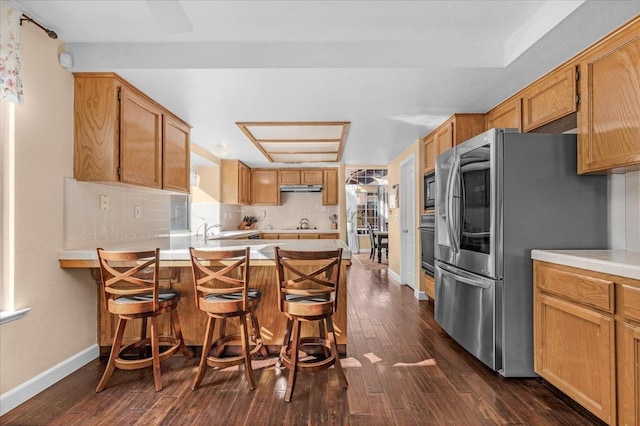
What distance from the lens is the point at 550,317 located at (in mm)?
2123

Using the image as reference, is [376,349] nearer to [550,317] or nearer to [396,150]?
[550,317]

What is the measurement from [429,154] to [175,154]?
2987 mm

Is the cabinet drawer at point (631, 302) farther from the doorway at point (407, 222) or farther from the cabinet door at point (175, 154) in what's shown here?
the cabinet door at point (175, 154)

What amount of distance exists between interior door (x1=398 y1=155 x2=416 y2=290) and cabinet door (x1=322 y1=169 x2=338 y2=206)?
67.3 inches

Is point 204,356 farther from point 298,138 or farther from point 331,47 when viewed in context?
point 298,138

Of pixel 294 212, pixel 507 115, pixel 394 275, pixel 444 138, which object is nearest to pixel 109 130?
pixel 444 138

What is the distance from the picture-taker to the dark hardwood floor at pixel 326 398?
74.2 inches

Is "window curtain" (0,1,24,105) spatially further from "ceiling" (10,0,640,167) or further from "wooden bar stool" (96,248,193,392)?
"wooden bar stool" (96,248,193,392)

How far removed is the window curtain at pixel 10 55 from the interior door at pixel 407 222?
170 inches

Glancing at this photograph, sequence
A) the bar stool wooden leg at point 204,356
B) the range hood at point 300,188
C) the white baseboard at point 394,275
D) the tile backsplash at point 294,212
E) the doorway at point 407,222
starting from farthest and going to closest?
the tile backsplash at point 294,212 < the range hood at point 300,188 < the white baseboard at point 394,275 < the doorway at point 407,222 < the bar stool wooden leg at point 204,356

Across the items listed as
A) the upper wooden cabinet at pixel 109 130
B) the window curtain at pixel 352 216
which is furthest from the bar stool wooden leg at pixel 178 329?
the window curtain at pixel 352 216

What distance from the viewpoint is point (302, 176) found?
700 centimetres

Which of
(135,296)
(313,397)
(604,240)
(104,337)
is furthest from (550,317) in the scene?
(104,337)

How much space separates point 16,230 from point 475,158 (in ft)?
10.0
